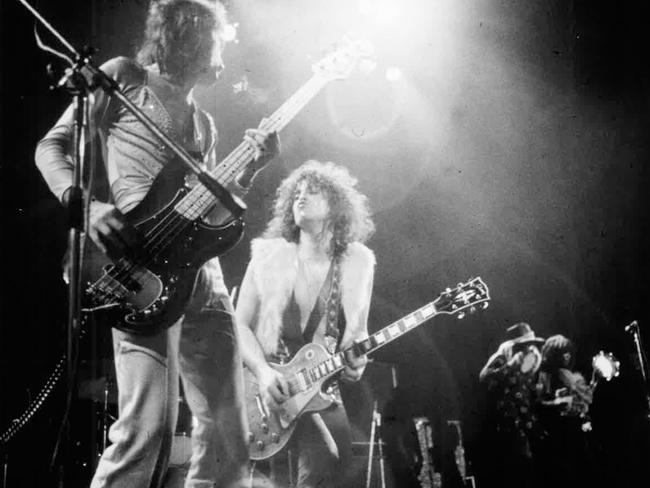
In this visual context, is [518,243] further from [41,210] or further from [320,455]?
[41,210]

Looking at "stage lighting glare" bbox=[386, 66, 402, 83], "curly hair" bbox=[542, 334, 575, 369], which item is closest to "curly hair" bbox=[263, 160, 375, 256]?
"stage lighting glare" bbox=[386, 66, 402, 83]

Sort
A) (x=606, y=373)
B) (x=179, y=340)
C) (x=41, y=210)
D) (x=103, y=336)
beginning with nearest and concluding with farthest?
(x=179, y=340), (x=103, y=336), (x=41, y=210), (x=606, y=373)

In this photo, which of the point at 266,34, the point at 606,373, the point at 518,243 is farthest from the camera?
the point at 606,373

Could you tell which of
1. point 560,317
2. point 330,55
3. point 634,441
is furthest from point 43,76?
point 634,441

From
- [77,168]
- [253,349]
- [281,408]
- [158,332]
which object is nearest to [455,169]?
[253,349]

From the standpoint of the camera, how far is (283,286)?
3.20 metres

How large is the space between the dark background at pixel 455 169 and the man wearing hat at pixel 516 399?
115 mm

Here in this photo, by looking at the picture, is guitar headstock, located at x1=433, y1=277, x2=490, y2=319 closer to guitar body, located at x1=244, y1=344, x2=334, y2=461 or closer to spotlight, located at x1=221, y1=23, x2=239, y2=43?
guitar body, located at x1=244, y1=344, x2=334, y2=461

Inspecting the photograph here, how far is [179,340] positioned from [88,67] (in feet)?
3.19

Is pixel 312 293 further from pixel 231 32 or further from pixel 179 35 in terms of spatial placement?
pixel 231 32

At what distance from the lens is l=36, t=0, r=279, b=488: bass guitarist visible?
1993mm

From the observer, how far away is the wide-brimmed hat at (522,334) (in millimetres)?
4449

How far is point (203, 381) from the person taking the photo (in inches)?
86.7

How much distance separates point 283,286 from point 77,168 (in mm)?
1704
